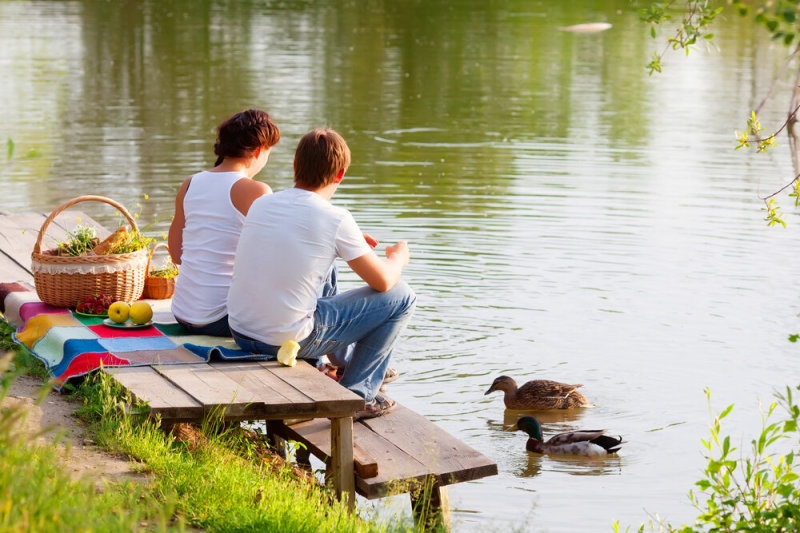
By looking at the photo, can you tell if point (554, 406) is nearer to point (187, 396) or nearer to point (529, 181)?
point (187, 396)

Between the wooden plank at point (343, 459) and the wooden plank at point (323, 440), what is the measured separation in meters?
0.06

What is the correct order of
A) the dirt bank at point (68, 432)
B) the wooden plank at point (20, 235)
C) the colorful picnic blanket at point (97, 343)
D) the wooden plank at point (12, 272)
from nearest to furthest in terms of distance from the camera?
the dirt bank at point (68, 432) → the colorful picnic blanket at point (97, 343) → the wooden plank at point (12, 272) → the wooden plank at point (20, 235)

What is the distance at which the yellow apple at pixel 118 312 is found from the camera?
5953 mm

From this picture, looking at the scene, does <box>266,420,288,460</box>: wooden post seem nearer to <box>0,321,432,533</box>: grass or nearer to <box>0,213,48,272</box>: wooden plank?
<box>0,321,432,533</box>: grass

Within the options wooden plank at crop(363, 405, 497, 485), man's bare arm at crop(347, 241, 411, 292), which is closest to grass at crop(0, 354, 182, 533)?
wooden plank at crop(363, 405, 497, 485)

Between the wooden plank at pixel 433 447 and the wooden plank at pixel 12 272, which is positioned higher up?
the wooden plank at pixel 12 272

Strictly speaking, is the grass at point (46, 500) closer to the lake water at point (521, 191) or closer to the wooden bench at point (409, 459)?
the wooden bench at point (409, 459)

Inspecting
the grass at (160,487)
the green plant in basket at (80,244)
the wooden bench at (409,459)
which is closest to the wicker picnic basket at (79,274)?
the green plant in basket at (80,244)

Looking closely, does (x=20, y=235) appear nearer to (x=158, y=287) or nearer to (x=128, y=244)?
(x=158, y=287)

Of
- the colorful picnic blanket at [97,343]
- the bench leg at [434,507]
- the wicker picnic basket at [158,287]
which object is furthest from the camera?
the wicker picnic basket at [158,287]

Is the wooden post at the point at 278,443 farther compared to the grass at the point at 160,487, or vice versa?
the wooden post at the point at 278,443

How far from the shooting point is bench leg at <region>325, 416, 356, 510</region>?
496 centimetres

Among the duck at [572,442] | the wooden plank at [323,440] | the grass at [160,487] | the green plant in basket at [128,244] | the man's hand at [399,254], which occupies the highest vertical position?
the man's hand at [399,254]

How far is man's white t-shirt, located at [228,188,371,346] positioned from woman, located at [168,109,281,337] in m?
0.43
